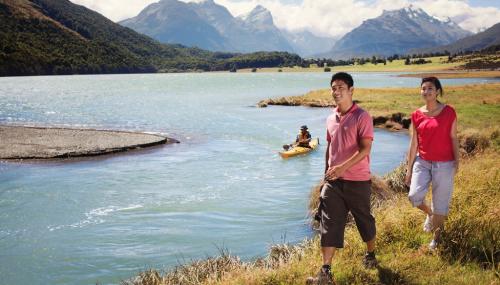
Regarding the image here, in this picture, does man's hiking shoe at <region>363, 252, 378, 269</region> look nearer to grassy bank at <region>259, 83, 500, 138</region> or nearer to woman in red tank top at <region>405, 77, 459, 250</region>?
woman in red tank top at <region>405, 77, 459, 250</region>

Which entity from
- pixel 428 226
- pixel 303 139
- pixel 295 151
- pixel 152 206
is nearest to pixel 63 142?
pixel 295 151

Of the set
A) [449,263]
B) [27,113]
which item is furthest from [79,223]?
[27,113]

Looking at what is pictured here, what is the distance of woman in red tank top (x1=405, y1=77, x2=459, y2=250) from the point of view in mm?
8273

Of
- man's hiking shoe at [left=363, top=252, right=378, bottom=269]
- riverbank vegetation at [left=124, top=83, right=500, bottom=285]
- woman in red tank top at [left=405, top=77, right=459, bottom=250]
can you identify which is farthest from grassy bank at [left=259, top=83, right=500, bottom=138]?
man's hiking shoe at [left=363, top=252, right=378, bottom=269]

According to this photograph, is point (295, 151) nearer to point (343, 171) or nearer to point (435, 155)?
point (435, 155)

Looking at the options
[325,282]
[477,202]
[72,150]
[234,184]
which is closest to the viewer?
[325,282]

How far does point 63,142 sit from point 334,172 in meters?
30.7

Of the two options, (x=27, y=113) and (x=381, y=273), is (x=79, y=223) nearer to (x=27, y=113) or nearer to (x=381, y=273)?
(x=381, y=273)

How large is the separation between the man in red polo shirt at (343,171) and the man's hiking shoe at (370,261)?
0.53 meters

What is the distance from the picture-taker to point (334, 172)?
7570 mm

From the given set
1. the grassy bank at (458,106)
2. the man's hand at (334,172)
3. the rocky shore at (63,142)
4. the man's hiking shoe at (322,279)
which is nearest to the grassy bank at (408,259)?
the man's hiking shoe at (322,279)

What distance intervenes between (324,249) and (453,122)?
3.15 metres

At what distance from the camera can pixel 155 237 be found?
1617 cm

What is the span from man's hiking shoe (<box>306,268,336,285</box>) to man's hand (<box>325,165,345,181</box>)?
Answer: 144 centimetres
